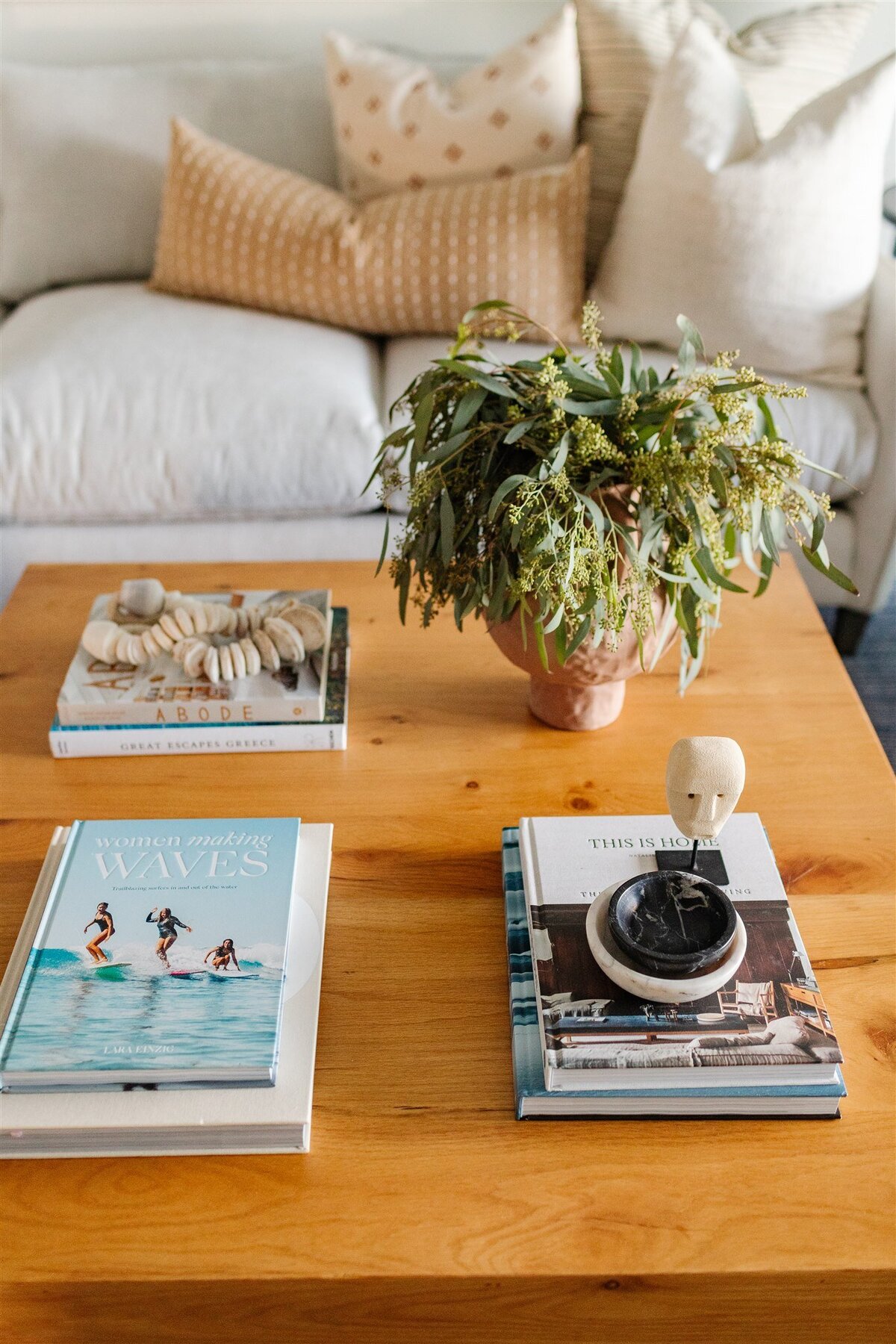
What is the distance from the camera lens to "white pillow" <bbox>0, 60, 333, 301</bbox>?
1996mm

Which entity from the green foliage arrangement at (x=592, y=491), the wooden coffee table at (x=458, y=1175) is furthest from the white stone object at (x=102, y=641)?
the green foliage arrangement at (x=592, y=491)

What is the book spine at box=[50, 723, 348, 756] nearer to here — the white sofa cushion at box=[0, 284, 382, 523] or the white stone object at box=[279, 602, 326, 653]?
the white stone object at box=[279, 602, 326, 653]

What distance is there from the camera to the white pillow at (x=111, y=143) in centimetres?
200

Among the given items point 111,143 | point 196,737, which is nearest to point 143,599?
point 196,737

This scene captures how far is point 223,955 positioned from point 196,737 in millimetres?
303

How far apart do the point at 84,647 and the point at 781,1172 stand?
2.56ft

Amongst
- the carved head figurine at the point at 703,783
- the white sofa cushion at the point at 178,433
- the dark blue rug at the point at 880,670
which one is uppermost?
the carved head figurine at the point at 703,783

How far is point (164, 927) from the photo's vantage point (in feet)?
2.62

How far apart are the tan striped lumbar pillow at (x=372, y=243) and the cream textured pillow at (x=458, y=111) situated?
62 millimetres

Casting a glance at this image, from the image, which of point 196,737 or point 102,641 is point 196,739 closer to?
point 196,737

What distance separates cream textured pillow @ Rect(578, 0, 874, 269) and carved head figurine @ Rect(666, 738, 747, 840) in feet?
4.96

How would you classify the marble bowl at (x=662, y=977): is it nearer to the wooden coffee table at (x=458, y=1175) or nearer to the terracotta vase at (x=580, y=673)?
the wooden coffee table at (x=458, y=1175)

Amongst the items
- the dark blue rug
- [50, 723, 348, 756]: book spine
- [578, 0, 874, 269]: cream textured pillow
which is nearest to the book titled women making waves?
[50, 723, 348, 756]: book spine

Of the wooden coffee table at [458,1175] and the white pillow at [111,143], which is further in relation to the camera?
the white pillow at [111,143]
